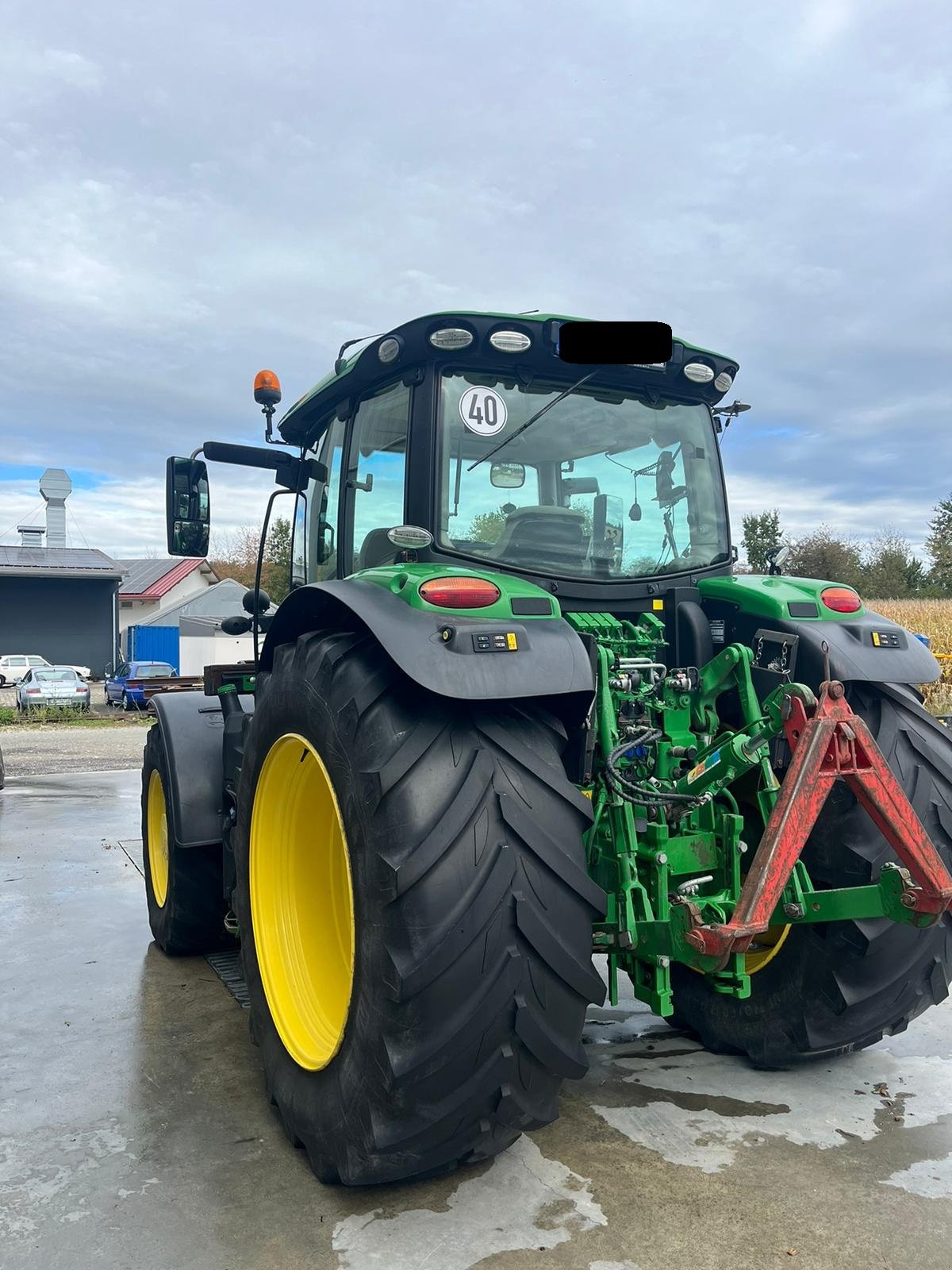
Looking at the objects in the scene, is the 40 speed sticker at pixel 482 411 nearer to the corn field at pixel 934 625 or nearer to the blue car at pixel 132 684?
the corn field at pixel 934 625

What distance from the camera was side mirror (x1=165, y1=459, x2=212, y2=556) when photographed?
4.16 meters

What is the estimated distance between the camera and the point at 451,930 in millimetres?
2248

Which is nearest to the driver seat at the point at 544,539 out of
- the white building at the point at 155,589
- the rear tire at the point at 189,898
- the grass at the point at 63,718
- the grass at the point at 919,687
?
the rear tire at the point at 189,898

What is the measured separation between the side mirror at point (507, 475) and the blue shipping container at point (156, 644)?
29.4 metres

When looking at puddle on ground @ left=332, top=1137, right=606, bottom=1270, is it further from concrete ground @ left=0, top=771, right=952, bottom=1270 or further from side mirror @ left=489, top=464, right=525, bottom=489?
side mirror @ left=489, top=464, right=525, bottom=489

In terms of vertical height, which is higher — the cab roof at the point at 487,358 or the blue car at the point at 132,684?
the cab roof at the point at 487,358

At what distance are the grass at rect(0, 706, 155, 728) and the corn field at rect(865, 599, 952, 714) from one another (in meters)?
15.2

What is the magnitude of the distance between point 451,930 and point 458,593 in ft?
2.91

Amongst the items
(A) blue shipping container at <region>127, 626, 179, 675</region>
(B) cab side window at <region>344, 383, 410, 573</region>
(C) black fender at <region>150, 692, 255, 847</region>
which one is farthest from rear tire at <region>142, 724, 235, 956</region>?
(A) blue shipping container at <region>127, 626, 179, 675</region>

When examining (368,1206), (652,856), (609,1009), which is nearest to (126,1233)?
(368,1206)

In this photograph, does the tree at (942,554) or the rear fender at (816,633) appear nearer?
the rear fender at (816,633)

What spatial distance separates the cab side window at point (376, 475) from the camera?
11.2 ft

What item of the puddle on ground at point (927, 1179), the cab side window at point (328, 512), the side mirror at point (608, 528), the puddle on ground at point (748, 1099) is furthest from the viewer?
the cab side window at point (328, 512)

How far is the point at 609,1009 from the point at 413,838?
2.28 m
